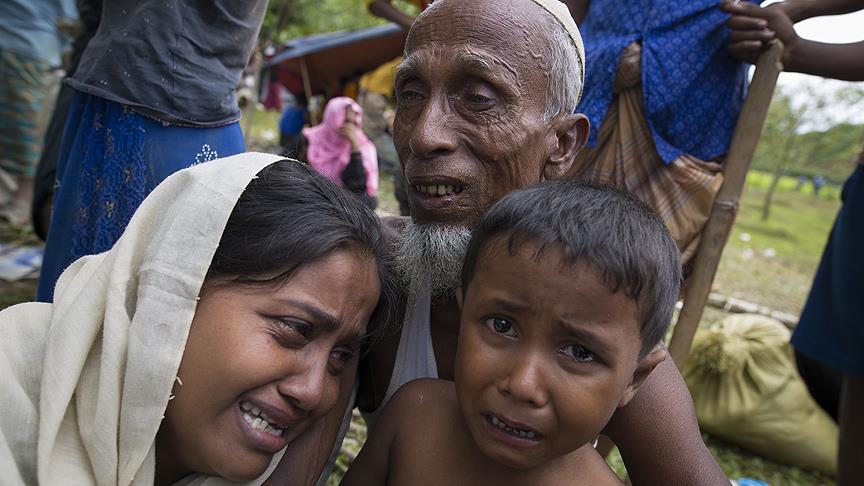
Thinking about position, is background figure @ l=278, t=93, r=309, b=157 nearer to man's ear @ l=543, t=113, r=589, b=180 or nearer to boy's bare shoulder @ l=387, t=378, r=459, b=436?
man's ear @ l=543, t=113, r=589, b=180

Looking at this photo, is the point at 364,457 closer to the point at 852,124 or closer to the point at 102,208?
the point at 102,208

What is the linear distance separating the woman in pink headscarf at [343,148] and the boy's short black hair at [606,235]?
6410mm

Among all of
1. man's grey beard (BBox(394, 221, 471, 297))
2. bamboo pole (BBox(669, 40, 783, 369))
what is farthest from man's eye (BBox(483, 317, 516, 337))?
bamboo pole (BBox(669, 40, 783, 369))

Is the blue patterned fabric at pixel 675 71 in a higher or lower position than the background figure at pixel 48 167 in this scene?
higher

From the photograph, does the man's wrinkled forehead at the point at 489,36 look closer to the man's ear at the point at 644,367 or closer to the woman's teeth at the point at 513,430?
the man's ear at the point at 644,367

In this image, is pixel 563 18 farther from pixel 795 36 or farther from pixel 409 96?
pixel 795 36

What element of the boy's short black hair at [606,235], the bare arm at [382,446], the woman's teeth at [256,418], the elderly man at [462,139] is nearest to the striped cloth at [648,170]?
the elderly man at [462,139]

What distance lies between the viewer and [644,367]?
153cm

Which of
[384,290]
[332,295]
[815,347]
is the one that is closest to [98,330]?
[332,295]

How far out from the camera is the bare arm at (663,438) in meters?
1.78

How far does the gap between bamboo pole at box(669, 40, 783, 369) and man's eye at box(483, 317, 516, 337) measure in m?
1.61

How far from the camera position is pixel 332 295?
1.54 m

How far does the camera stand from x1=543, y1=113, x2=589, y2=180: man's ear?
84.4 inches

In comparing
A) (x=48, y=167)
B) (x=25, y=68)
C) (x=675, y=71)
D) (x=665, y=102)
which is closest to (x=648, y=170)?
(x=665, y=102)
